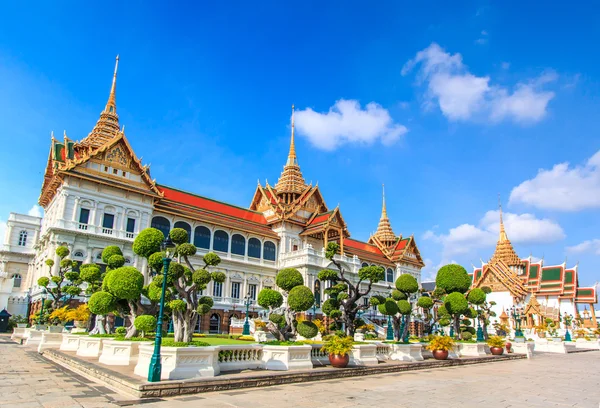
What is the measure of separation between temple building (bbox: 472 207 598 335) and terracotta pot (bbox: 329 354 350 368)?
164ft

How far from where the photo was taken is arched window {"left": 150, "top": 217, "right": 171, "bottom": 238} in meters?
37.1

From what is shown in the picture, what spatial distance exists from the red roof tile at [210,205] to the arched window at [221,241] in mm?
2700

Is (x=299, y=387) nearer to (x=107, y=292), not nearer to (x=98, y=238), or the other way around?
(x=107, y=292)

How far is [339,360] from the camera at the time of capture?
15.7m

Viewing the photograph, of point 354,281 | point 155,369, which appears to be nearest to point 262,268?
point 354,281

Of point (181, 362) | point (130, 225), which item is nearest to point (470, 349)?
point (181, 362)

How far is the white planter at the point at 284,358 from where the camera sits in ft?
47.9

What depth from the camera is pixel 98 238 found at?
107ft

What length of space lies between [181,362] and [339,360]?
20.4 feet

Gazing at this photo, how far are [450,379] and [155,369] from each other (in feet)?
34.0

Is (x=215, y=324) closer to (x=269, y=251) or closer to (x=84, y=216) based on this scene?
(x=269, y=251)

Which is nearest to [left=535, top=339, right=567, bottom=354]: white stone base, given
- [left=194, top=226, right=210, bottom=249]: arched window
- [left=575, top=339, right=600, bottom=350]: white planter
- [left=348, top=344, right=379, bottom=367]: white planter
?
[left=575, top=339, right=600, bottom=350]: white planter

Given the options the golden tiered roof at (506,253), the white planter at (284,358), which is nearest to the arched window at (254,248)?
the white planter at (284,358)

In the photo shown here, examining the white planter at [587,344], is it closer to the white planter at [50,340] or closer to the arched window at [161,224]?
Answer: the arched window at [161,224]
